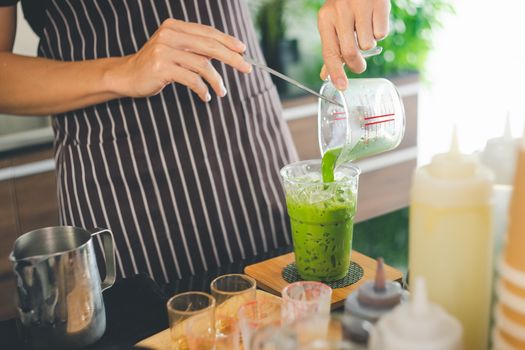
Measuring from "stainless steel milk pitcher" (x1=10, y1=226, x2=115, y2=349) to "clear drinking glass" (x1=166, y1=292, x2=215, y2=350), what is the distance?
131mm

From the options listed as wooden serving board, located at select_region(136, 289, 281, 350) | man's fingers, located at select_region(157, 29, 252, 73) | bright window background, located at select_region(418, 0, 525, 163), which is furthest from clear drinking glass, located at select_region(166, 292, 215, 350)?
bright window background, located at select_region(418, 0, 525, 163)

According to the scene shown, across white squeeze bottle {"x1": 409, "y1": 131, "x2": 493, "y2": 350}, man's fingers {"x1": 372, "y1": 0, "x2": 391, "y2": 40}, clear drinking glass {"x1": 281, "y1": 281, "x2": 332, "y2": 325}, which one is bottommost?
clear drinking glass {"x1": 281, "y1": 281, "x2": 332, "y2": 325}

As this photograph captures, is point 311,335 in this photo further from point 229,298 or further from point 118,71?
point 118,71

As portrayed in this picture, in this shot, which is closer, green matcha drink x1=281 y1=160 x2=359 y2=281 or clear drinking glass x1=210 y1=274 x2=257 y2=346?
clear drinking glass x1=210 y1=274 x2=257 y2=346

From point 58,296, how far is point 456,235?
58cm

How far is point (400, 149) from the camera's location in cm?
382

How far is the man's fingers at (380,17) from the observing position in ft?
4.08

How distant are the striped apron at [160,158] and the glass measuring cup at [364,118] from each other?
39cm

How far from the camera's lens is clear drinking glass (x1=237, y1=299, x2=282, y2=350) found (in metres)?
0.95

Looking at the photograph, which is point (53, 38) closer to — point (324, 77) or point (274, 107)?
point (274, 107)

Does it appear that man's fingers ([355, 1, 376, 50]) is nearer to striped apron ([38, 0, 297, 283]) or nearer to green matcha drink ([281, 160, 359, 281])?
green matcha drink ([281, 160, 359, 281])

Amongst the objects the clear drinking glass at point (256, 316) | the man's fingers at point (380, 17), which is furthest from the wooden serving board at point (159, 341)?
the man's fingers at point (380, 17)

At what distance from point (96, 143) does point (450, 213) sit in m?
1.03

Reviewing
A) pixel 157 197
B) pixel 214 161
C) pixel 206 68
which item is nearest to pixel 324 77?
pixel 206 68
